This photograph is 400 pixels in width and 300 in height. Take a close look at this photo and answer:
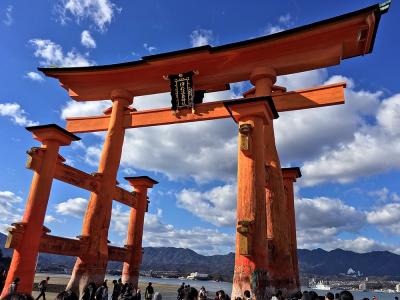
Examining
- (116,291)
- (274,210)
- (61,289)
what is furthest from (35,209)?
(61,289)

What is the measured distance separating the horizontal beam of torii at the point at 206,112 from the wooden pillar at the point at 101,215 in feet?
2.59

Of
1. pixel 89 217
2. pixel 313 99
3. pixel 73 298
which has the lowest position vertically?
pixel 73 298

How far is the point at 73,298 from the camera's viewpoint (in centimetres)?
390

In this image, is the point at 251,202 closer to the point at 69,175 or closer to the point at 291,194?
the point at 291,194

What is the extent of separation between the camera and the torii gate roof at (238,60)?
1208cm

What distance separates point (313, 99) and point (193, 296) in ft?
32.9

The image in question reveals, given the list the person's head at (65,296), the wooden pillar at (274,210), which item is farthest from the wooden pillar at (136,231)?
the person's head at (65,296)

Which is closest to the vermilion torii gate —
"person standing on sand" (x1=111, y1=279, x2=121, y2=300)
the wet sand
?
"person standing on sand" (x1=111, y1=279, x2=121, y2=300)

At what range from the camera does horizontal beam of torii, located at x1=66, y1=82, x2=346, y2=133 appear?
489 inches

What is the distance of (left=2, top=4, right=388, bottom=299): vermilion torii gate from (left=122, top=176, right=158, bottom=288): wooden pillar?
51 millimetres

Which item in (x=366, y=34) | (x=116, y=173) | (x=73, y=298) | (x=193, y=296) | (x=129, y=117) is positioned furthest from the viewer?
(x=129, y=117)

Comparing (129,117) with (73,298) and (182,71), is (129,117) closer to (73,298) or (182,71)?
(182,71)

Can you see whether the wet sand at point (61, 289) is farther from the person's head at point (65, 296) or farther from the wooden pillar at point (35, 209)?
the person's head at point (65, 296)

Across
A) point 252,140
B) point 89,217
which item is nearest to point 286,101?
point 252,140
